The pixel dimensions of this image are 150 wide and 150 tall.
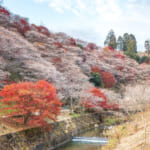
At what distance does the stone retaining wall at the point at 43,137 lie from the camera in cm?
977

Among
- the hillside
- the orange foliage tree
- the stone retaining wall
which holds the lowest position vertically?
the stone retaining wall

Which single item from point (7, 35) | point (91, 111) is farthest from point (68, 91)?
point (7, 35)

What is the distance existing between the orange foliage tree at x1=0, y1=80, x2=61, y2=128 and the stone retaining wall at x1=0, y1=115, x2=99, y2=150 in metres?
0.98

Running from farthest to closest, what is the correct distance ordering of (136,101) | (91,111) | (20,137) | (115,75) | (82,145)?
(115,75)
(91,111)
(136,101)
(82,145)
(20,137)

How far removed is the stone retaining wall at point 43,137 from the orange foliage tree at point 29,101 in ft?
3.22

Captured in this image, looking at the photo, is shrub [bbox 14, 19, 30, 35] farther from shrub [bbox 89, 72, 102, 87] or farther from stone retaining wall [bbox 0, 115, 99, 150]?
stone retaining wall [bbox 0, 115, 99, 150]

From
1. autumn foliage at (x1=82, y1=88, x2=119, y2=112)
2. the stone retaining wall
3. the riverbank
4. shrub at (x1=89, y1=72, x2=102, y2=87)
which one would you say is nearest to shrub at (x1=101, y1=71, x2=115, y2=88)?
shrub at (x1=89, y1=72, x2=102, y2=87)

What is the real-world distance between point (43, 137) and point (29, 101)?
3221 millimetres

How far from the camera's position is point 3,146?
9.23 meters

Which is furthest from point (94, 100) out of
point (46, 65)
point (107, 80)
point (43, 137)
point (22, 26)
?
point (22, 26)

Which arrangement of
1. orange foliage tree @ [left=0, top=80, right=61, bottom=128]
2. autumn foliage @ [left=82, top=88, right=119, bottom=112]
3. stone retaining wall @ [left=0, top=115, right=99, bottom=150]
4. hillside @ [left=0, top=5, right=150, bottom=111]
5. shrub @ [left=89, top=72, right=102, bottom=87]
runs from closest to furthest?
stone retaining wall @ [left=0, top=115, right=99, bottom=150], orange foliage tree @ [left=0, top=80, right=61, bottom=128], hillside @ [left=0, top=5, right=150, bottom=111], autumn foliage @ [left=82, top=88, right=119, bottom=112], shrub @ [left=89, top=72, right=102, bottom=87]

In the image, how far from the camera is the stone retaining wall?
384 inches

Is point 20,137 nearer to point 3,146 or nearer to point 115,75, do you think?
point 3,146

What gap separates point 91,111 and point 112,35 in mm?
41619
